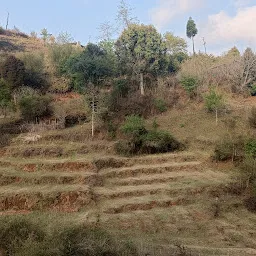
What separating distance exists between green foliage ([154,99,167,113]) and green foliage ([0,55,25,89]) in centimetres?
1177

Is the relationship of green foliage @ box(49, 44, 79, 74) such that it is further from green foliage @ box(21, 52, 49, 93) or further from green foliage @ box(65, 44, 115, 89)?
green foliage @ box(65, 44, 115, 89)

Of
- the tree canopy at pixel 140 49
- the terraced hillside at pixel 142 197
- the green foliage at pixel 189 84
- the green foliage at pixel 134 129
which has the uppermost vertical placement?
the tree canopy at pixel 140 49

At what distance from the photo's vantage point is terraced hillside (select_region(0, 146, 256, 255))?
12477 millimetres

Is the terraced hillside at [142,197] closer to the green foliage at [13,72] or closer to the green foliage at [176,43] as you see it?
the green foliage at [13,72]

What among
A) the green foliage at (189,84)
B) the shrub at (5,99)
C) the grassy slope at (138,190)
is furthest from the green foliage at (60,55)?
the green foliage at (189,84)

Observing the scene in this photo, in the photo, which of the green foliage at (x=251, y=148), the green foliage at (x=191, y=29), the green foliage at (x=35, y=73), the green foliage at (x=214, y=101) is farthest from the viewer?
the green foliage at (x=191, y=29)

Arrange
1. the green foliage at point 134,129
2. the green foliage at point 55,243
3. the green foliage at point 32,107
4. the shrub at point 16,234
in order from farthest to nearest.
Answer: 1. the green foliage at point 32,107
2. the green foliage at point 134,129
3. the shrub at point 16,234
4. the green foliage at point 55,243

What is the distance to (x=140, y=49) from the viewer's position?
96.1 feet

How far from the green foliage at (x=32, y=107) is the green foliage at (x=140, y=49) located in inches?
345

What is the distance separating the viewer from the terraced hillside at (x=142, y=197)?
1248 centimetres

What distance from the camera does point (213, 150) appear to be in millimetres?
20750

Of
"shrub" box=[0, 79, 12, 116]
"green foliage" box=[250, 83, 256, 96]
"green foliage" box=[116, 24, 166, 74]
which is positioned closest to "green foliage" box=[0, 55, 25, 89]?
"shrub" box=[0, 79, 12, 116]

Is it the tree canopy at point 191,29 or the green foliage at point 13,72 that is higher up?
the tree canopy at point 191,29

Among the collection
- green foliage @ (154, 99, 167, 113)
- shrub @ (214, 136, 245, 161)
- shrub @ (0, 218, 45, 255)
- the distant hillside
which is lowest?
shrub @ (0, 218, 45, 255)
